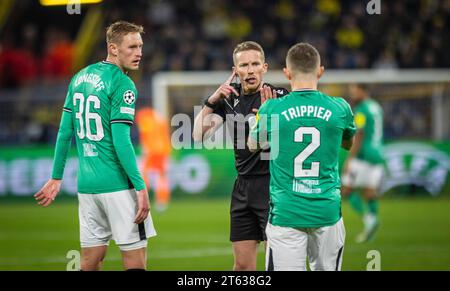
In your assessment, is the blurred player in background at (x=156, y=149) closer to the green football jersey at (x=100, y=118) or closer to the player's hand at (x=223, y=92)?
the player's hand at (x=223, y=92)

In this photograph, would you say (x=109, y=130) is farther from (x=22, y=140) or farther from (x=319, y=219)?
(x=22, y=140)

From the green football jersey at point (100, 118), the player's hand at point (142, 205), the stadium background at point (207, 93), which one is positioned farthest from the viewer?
the stadium background at point (207, 93)

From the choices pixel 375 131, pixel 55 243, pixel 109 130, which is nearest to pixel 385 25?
pixel 375 131

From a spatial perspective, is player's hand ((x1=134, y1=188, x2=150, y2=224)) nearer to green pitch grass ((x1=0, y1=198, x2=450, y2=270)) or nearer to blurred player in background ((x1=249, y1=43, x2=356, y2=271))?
blurred player in background ((x1=249, y1=43, x2=356, y2=271))

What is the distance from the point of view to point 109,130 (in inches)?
245

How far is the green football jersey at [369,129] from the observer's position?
1304cm

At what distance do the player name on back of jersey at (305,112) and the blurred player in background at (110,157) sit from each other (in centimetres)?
128

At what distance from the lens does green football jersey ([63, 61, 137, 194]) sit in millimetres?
6160

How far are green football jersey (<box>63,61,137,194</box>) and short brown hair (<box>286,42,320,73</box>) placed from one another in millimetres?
1305

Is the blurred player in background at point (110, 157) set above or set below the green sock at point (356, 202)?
above

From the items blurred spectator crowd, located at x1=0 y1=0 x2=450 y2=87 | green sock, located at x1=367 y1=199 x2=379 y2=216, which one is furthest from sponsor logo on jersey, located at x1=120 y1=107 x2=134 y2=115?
blurred spectator crowd, located at x1=0 y1=0 x2=450 y2=87

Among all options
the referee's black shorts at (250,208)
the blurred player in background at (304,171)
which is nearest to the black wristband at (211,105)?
the referee's black shorts at (250,208)

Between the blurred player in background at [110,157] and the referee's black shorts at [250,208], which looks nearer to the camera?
the blurred player in background at [110,157]

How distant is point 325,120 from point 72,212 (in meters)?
11.2
